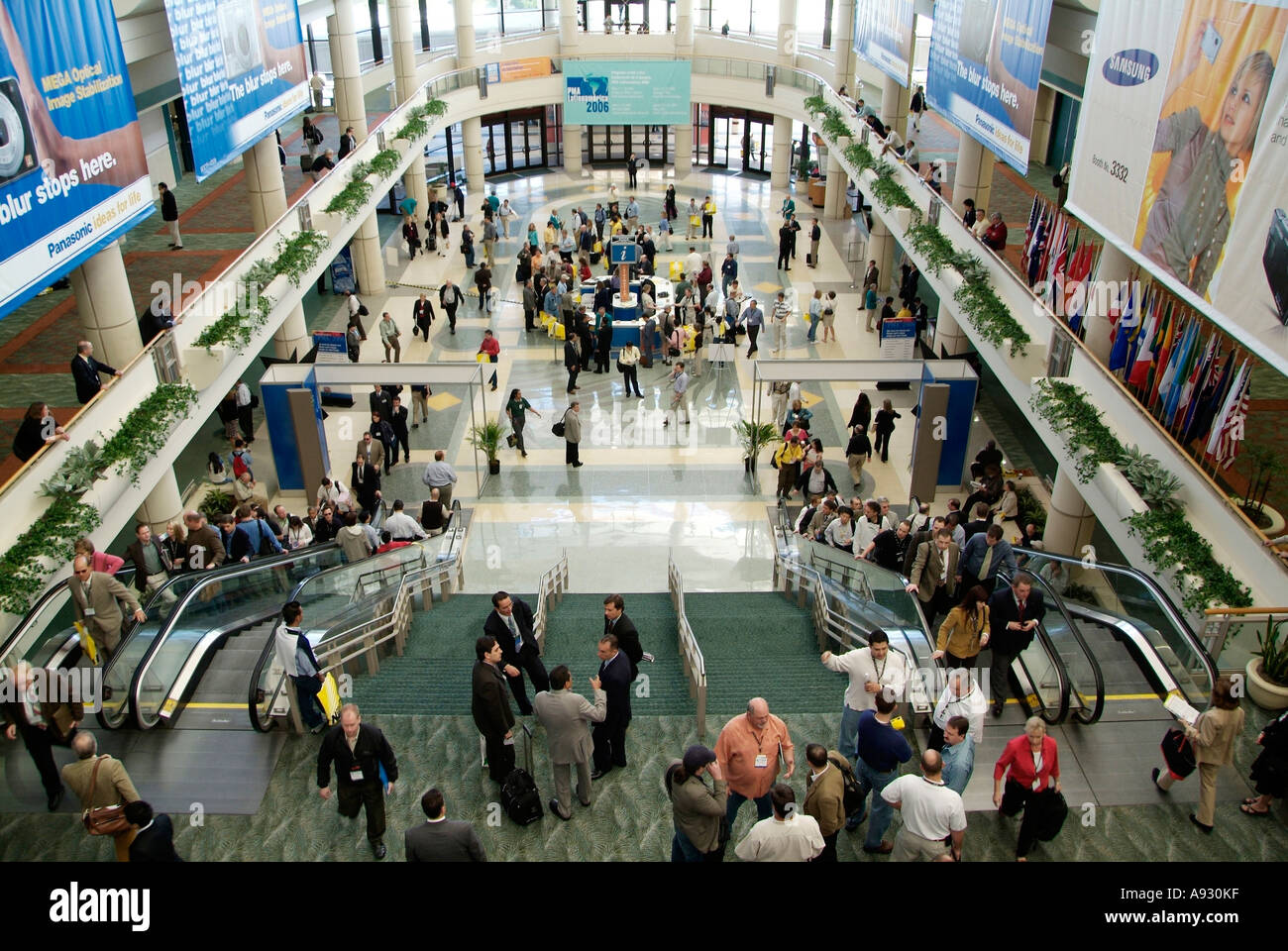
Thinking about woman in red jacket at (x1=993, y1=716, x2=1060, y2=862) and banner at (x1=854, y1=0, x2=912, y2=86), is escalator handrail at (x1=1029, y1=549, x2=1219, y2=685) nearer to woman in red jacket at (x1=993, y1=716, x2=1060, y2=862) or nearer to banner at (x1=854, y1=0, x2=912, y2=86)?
woman in red jacket at (x1=993, y1=716, x2=1060, y2=862)

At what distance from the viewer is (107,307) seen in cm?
1240

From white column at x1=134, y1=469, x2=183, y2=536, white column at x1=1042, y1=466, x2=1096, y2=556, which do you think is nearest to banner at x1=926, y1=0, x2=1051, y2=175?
white column at x1=1042, y1=466, x2=1096, y2=556

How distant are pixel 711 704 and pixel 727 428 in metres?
10.0

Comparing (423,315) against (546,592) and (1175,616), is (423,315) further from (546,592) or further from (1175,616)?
(1175,616)

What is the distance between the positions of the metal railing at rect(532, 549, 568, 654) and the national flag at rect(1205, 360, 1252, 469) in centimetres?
692

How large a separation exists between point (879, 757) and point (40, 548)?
7577 mm

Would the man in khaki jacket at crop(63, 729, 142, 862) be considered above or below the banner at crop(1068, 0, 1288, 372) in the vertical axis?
below

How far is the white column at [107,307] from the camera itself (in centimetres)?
1222

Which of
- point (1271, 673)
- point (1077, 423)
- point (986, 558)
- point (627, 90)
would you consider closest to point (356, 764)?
point (986, 558)

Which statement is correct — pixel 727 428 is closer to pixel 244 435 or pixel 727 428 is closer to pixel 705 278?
pixel 705 278

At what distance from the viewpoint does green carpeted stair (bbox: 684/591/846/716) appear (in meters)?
8.51

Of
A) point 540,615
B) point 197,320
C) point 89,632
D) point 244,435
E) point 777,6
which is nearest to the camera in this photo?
point 89,632

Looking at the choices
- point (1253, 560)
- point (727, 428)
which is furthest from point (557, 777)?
point (727, 428)
